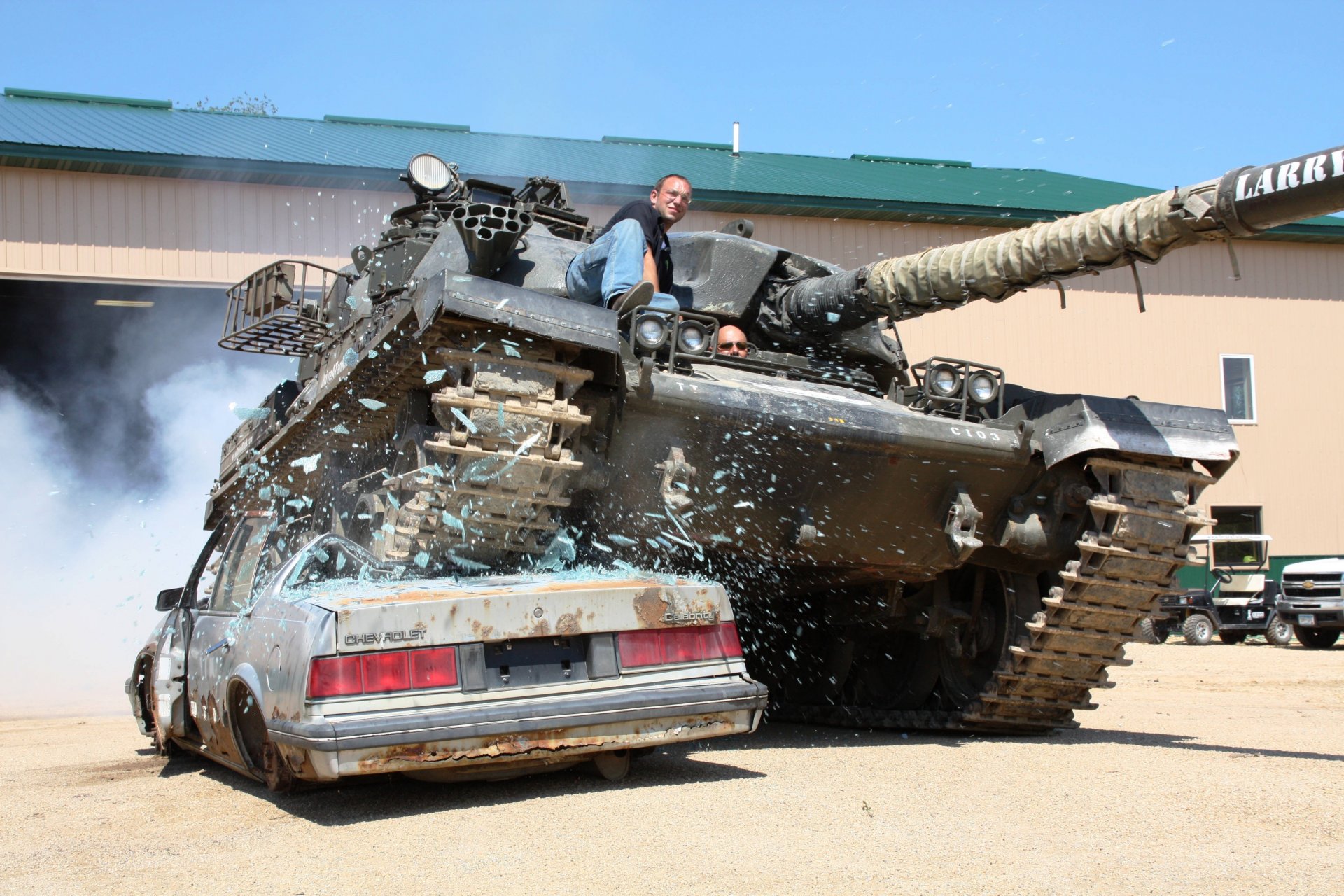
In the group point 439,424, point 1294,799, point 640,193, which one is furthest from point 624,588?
point 640,193

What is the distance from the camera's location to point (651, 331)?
604 cm

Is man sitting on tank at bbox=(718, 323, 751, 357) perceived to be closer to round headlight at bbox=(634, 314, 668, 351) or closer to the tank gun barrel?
the tank gun barrel

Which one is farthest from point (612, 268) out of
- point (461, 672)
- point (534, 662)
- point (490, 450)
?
point (461, 672)

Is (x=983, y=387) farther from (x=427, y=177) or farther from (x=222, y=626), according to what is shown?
(x=222, y=626)

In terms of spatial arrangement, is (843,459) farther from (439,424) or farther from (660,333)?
(439,424)

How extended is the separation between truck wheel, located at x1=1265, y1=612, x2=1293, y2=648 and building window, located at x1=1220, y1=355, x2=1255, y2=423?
4.39 meters

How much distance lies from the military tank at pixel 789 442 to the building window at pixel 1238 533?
14309 millimetres

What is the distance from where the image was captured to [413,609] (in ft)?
14.4

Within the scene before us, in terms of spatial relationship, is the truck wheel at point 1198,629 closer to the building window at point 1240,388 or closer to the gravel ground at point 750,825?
the building window at point 1240,388

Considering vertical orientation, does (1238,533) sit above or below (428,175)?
below

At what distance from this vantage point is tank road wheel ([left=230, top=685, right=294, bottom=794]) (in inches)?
188

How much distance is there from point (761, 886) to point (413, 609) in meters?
1.65

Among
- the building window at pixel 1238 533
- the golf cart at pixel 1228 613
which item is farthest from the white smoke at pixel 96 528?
the building window at pixel 1238 533

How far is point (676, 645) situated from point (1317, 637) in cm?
1502
